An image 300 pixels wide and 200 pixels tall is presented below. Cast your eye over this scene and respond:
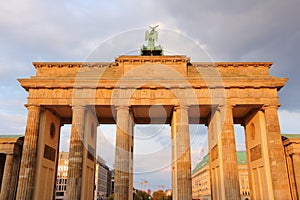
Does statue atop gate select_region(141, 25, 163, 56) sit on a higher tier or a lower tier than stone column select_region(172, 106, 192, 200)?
higher

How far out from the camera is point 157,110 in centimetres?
2916

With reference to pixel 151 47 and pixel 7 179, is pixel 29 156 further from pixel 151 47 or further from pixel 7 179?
pixel 151 47

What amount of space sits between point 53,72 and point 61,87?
3274 mm

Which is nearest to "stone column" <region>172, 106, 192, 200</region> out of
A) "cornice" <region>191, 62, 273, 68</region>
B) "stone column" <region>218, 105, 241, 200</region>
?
"stone column" <region>218, 105, 241, 200</region>

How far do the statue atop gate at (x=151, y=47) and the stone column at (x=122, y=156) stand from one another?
1001cm

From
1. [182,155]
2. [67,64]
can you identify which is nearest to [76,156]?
[182,155]

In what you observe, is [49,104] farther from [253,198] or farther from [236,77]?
[253,198]

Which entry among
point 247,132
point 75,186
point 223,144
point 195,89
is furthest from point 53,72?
point 247,132

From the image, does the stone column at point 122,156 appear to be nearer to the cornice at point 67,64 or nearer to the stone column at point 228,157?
the cornice at point 67,64

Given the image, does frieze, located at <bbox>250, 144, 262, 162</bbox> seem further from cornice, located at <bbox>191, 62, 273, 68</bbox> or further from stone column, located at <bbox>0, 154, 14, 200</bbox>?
stone column, located at <bbox>0, 154, 14, 200</bbox>

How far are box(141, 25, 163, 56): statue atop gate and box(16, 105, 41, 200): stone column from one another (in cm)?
1437

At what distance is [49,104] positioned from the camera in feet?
86.7

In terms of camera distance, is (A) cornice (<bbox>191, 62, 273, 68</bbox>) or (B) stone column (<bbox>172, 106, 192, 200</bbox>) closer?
(B) stone column (<bbox>172, 106, 192, 200</bbox>)

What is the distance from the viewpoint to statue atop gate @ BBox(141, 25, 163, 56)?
33.4m
